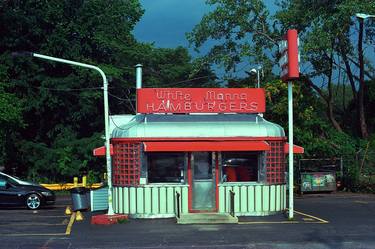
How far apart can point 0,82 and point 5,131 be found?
2900mm

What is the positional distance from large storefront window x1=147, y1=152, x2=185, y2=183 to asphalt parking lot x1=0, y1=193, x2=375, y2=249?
137 centimetres

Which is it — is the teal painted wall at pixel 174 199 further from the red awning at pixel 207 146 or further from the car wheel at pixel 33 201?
the car wheel at pixel 33 201

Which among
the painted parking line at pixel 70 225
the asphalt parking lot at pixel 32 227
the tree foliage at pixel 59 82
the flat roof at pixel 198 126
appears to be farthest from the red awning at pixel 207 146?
the tree foliage at pixel 59 82

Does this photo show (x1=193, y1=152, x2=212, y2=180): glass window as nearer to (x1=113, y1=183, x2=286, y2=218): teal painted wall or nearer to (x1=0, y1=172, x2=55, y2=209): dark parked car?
(x1=113, y1=183, x2=286, y2=218): teal painted wall

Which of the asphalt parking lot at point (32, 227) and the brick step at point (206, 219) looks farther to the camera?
the brick step at point (206, 219)

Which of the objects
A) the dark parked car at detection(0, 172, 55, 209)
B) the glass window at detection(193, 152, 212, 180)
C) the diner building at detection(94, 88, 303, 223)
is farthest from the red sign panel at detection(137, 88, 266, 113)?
the dark parked car at detection(0, 172, 55, 209)

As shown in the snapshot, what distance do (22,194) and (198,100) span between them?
8753mm

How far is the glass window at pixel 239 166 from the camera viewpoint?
18688 mm

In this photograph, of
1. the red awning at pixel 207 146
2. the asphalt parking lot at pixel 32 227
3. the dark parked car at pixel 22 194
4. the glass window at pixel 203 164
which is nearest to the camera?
the asphalt parking lot at pixel 32 227

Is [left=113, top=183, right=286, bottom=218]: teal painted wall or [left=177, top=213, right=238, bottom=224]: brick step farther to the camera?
[left=113, top=183, right=286, bottom=218]: teal painted wall

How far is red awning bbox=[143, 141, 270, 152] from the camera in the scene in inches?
706

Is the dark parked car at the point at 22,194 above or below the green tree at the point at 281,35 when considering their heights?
below

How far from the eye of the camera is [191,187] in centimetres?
1841

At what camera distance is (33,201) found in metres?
23.3
